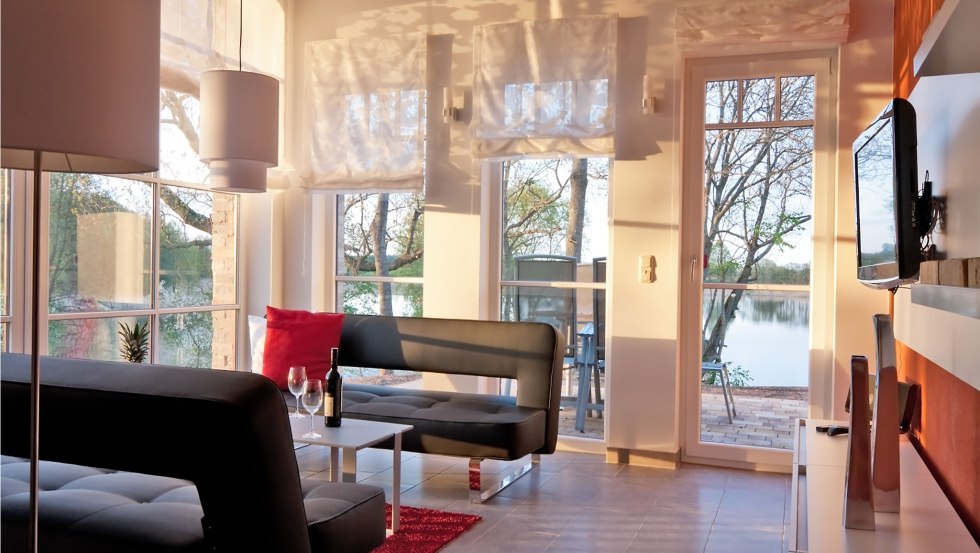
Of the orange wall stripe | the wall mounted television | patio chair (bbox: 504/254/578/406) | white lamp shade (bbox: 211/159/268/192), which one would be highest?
the orange wall stripe

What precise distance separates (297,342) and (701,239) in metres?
2.54

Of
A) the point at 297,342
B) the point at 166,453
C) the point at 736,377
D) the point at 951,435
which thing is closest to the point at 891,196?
the point at 951,435

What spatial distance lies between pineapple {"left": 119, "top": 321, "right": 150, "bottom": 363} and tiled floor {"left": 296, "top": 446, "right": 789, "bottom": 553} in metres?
1.11

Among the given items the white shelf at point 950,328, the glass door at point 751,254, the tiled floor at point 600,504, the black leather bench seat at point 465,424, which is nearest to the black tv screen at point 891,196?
the white shelf at point 950,328

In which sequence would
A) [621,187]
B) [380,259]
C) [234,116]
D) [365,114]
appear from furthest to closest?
[380,259] → [365,114] → [621,187] → [234,116]

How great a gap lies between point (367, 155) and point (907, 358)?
3659mm

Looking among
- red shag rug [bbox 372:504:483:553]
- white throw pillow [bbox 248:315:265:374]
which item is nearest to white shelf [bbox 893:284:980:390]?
red shag rug [bbox 372:504:483:553]

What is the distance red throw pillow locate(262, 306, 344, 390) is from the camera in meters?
5.07

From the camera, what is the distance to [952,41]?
1558 millimetres

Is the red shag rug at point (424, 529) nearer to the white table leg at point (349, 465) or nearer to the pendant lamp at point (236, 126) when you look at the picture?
the white table leg at point (349, 465)

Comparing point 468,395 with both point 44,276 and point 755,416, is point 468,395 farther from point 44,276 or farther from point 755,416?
point 44,276

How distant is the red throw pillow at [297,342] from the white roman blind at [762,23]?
2.77 meters

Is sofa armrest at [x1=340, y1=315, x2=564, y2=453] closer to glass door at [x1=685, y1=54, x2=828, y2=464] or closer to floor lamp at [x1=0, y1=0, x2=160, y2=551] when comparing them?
glass door at [x1=685, y1=54, x2=828, y2=464]

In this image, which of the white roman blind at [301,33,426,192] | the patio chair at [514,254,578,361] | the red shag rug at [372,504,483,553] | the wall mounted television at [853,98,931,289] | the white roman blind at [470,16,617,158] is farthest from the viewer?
the white roman blind at [301,33,426,192]
